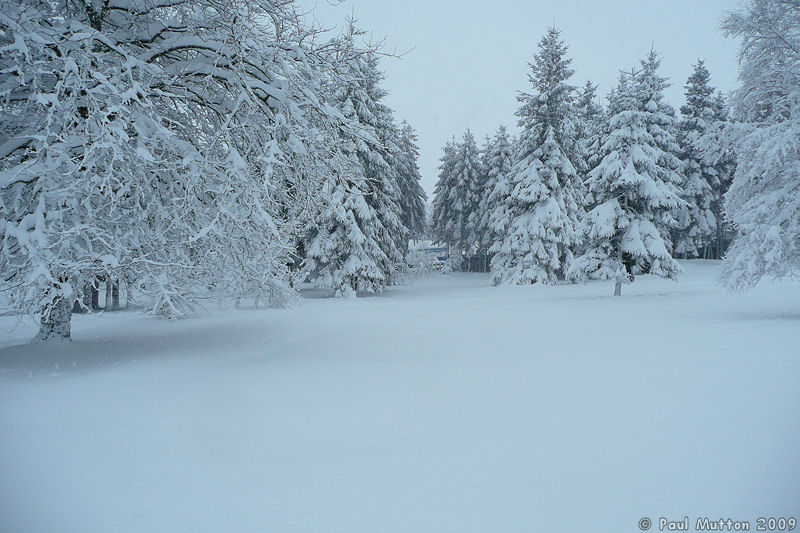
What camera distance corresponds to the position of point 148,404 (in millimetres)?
5430

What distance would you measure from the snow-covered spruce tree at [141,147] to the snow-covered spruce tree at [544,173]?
2243 cm

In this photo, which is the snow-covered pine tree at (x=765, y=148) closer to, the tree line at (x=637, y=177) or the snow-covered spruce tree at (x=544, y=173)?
the tree line at (x=637, y=177)

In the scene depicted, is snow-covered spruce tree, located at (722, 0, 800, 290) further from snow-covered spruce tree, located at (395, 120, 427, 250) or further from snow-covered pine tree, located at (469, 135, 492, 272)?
snow-covered pine tree, located at (469, 135, 492, 272)

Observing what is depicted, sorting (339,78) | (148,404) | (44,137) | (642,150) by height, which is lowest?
(148,404)

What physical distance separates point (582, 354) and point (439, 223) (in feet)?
136

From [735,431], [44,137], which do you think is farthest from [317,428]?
[44,137]

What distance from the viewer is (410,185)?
129 feet

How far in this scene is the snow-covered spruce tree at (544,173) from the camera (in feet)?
94.7

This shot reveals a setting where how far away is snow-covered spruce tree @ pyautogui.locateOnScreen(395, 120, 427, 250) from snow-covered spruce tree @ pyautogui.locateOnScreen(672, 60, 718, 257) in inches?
849

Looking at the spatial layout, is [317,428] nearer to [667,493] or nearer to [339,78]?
[667,493]

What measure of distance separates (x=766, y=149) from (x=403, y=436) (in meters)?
12.9

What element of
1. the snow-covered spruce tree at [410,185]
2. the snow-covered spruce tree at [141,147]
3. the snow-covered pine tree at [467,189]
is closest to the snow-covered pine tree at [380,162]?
the snow-covered spruce tree at [410,185]

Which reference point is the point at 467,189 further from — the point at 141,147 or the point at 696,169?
the point at 141,147

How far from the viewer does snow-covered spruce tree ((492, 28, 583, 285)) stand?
28875 mm
